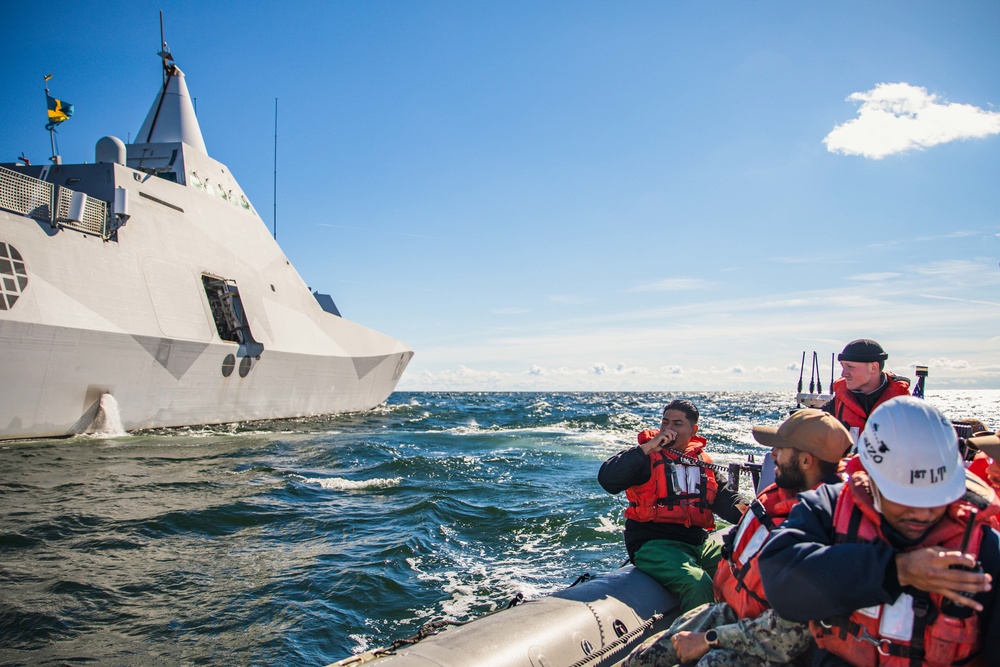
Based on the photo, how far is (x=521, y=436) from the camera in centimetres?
1872

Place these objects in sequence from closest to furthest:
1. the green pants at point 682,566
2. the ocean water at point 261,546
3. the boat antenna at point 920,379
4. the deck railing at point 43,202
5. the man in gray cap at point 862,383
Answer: the green pants at point 682,566 → the man in gray cap at point 862,383 → the ocean water at point 261,546 → the boat antenna at point 920,379 → the deck railing at point 43,202

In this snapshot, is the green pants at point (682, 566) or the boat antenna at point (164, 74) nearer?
the green pants at point (682, 566)

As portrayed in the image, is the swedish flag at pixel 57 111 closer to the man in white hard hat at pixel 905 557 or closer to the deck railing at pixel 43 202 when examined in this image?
the deck railing at pixel 43 202

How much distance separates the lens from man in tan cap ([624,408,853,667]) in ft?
7.07

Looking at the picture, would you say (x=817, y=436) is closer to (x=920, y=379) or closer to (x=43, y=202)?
(x=920, y=379)

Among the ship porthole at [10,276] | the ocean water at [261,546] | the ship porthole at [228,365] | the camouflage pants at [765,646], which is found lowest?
the ocean water at [261,546]

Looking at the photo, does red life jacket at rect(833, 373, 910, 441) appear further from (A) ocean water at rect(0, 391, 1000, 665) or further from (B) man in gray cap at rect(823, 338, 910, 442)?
(A) ocean water at rect(0, 391, 1000, 665)

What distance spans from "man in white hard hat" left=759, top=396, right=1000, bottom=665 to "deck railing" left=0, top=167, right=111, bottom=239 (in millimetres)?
A: 14444

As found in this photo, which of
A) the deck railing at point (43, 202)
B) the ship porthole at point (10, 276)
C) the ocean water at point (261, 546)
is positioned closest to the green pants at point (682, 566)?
the ocean water at point (261, 546)

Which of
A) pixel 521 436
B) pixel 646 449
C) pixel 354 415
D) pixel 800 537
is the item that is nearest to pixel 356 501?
pixel 646 449

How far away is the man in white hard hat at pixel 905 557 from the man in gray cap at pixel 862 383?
2.48 metres

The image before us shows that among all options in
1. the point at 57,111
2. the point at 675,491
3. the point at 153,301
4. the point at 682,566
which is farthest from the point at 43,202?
the point at 682,566

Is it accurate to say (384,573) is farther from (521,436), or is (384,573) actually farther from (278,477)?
(521,436)

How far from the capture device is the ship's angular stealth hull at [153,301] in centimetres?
1119
